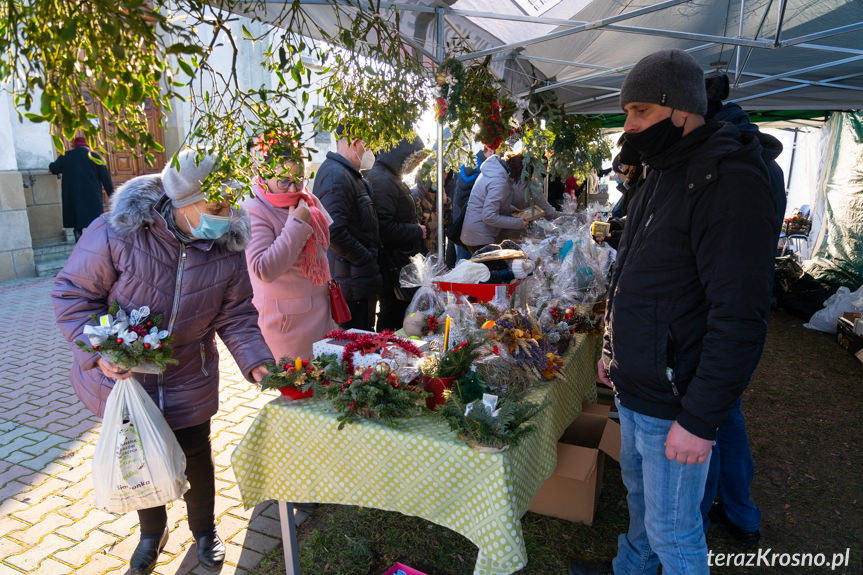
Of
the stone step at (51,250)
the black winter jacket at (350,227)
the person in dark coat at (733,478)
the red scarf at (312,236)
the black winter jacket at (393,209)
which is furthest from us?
the stone step at (51,250)

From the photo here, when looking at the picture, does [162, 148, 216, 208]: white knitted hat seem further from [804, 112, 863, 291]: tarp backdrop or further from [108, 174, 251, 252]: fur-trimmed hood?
[804, 112, 863, 291]: tarp backdrop

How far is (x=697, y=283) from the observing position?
5.75 feet

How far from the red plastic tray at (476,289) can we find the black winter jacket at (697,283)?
4.25 ft

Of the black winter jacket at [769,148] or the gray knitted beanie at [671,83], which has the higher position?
the gray knitted beanie at [671,83]

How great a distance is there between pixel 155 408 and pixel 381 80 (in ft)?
5.52

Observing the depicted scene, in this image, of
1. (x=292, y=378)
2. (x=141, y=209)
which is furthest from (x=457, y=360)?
(x=141, y=209)

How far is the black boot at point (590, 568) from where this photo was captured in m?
2.52

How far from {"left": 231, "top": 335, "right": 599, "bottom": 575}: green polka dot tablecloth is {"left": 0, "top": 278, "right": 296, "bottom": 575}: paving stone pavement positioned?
72cm

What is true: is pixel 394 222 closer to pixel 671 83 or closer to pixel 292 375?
pixel 292 375

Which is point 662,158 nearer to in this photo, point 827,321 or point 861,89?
point 861,89

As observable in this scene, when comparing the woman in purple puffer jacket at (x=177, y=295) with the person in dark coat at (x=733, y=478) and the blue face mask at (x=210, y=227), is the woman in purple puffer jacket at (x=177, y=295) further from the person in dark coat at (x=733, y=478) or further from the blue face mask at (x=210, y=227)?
the person in dark coat at (x=733, y=478)

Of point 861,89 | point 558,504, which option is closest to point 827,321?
point 861,89

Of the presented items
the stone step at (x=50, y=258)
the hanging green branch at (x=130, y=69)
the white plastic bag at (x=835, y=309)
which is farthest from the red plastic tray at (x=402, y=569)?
the stone step at (x=50, y=258)

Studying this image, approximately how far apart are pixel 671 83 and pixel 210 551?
278 cm
